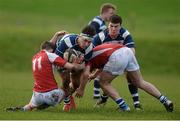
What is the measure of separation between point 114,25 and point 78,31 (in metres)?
28.6

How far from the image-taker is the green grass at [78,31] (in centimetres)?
1766

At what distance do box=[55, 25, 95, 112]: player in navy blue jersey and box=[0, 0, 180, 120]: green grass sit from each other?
2.17 feet

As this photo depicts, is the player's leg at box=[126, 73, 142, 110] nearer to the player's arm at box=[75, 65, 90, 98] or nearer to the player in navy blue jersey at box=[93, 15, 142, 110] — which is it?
the player in navy blue jersey at box=[93, 15, 142, 110]

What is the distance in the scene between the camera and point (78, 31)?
151 feet

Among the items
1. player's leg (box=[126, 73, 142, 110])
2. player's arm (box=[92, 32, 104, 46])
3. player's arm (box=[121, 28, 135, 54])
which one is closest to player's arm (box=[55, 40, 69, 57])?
player's arm (box=[92, 32, 104, 46])

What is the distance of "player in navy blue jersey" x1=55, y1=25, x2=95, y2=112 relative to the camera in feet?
54.9

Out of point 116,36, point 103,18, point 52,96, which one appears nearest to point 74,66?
point 52,96

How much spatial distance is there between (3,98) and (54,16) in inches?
1781

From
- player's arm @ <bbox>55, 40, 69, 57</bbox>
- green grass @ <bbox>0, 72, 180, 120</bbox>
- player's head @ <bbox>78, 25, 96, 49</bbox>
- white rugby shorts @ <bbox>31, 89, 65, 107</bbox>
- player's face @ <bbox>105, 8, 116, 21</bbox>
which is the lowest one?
green grass @ <bbox>0, 72, 180, 120</bbox>

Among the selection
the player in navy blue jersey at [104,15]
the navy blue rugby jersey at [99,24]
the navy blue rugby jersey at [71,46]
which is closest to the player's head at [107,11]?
the player in navy blue jersey at [104,15]

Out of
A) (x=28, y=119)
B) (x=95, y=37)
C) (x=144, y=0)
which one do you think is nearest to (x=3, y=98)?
(x=95, y=37)

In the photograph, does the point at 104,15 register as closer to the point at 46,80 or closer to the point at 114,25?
the point at 114,25

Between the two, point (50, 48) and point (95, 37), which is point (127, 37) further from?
point (50, 48)

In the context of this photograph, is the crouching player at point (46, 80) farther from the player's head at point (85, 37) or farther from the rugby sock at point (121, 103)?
the rugby sock at point (121, 103)
